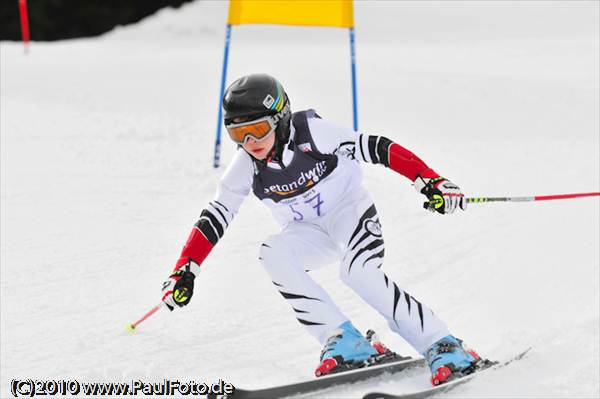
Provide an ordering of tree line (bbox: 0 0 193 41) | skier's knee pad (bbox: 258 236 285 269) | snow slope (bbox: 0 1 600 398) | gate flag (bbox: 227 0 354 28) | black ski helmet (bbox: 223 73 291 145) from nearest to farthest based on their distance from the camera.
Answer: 1. black ski helmet (bbox: 223 73 291 145)
2. skier's knee pad (bbox: 258 236 285 269)
3. snow slope (bbox: 0 1 600 398)
4. gate flag (bbox: 227 0 354 28)
5. tree line (bbox: 0 0 193 41)

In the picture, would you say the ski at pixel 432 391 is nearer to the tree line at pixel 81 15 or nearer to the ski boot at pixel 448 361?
the ski boot at pixel 448 361

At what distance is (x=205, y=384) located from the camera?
3932 mm

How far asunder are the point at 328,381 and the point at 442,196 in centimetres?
95

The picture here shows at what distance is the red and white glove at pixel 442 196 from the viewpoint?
12.2ft

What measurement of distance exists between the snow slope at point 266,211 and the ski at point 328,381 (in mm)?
65

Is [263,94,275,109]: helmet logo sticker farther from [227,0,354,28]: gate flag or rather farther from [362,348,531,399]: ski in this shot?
[227,0,354,28]: gate flag

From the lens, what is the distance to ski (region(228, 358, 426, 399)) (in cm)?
355

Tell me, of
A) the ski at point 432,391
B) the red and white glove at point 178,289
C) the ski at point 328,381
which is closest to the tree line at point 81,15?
the red and white glove at point 178,289

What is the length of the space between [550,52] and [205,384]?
10613 millimetres

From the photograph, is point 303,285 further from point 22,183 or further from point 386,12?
point 386,12

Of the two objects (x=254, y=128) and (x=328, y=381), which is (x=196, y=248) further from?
(x=328, y=381)

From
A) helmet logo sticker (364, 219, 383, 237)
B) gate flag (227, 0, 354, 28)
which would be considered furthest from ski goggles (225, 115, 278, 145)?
gate flag (227, 0, 354, 28)

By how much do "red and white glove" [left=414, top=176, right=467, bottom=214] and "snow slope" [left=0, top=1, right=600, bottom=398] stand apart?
776mm

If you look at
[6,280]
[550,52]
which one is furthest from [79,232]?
[550,52]
